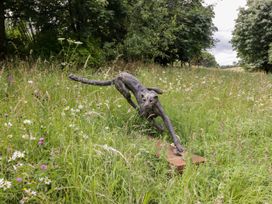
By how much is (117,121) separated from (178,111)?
92 centimetres

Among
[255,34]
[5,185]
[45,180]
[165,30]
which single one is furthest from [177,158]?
[255,34]

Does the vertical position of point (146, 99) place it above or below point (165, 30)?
below

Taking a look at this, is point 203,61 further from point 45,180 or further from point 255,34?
point 45,180

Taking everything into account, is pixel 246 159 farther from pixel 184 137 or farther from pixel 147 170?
pixel 147 170

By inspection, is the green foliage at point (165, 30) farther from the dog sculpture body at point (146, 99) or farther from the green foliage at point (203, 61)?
the dog sculpture body at point (146, 99)

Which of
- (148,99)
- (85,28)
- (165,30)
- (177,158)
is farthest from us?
(165,30)

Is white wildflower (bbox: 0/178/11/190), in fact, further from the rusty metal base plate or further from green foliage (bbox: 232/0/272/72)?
green foliage (bbox: 232/0/272/72)

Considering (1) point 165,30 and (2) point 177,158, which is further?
(1) point 165,30

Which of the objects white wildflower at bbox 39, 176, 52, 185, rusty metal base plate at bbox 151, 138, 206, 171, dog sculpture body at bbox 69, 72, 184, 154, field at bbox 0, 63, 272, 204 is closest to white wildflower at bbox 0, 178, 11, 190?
field at bbox 0, 63, 272, 204

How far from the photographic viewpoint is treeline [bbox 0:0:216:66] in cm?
593

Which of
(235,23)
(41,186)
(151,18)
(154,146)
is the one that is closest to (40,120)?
(41,186)

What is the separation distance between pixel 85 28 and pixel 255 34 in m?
14.8

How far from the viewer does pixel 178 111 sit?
3244mm

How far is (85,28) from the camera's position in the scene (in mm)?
6445
